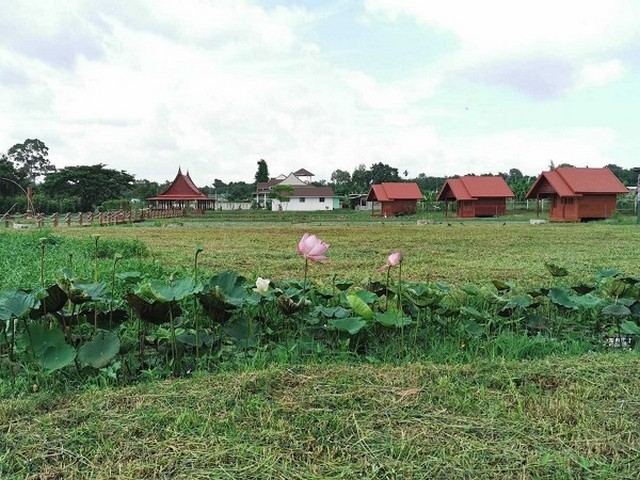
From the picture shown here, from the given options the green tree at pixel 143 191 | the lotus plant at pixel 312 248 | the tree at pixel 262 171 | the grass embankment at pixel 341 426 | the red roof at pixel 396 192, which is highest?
the tree at pixel 262 171

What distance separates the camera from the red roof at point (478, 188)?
31.9 meters

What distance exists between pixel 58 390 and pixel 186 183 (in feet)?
128

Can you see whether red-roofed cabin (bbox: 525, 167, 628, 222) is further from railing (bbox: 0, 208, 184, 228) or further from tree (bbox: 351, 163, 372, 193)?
tree (bbox: 351, 163, 372, 193)

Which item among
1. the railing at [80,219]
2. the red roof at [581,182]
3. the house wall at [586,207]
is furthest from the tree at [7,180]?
the house wall at [586,207]

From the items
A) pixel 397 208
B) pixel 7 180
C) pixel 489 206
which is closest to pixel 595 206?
pixel 489 206

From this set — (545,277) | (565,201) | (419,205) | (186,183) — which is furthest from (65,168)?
(545,277)

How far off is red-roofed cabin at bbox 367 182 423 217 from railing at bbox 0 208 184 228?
15115 millimetres

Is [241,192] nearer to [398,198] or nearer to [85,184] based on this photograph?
[85,184]

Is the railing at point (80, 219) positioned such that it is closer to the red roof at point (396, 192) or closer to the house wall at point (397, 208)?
the red roof at point (396, 192)

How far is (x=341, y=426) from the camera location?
4.87 ft

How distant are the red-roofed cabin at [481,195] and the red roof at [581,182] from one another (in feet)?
15.4

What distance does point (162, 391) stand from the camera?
171 cm

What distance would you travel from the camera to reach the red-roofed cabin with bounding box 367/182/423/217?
3647 cm

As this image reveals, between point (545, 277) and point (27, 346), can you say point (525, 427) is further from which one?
point (545, 277)
